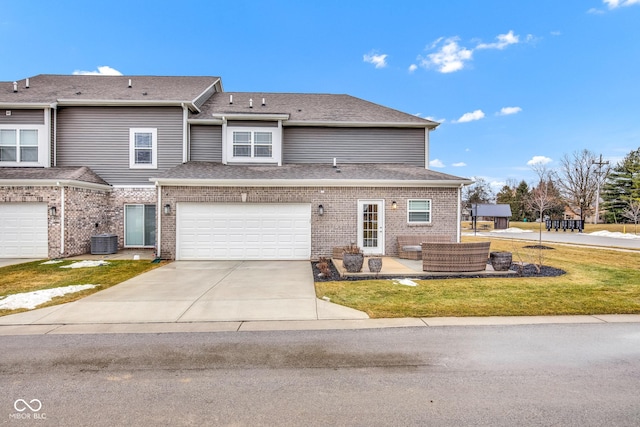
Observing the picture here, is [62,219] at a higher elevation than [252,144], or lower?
lower

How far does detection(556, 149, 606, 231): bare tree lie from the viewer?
47.1 m

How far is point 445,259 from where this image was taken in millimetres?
9703

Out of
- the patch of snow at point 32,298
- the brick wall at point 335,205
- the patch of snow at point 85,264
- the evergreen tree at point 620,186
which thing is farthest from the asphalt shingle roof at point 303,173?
the evergreen tree at point 620,186

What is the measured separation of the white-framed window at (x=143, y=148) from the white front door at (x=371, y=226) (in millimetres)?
10172

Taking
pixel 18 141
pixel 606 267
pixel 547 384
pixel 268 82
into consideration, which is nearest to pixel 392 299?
pixel 547 384

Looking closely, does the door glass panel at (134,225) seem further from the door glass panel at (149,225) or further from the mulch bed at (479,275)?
the mulch bed at (479,275)

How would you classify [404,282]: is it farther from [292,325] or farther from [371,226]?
[371,226]

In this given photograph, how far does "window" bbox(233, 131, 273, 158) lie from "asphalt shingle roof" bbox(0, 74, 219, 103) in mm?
3091

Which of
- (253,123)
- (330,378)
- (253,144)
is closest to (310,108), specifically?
(253,123)

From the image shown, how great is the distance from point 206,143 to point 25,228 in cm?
812

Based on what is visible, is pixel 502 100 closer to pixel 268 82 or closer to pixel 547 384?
pixel 268 82

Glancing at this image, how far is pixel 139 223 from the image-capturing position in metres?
15.4

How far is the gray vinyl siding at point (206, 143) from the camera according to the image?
15789mm

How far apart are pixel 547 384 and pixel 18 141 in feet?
67.5
